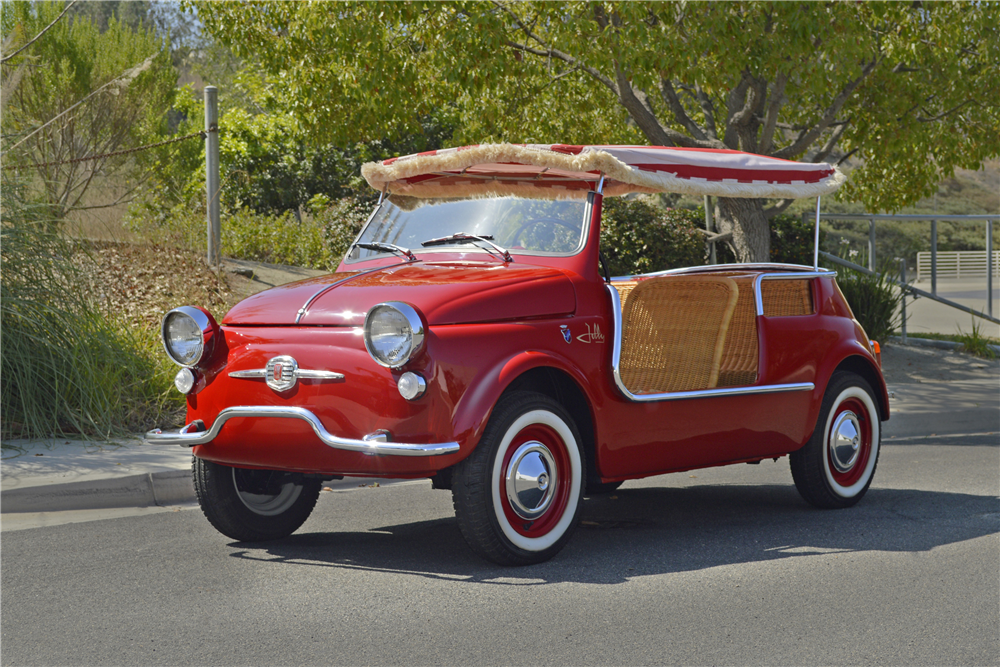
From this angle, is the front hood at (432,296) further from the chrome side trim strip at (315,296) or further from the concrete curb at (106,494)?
the concrete curb at (106,494)

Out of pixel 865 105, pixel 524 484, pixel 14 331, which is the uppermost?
pixel 865 105

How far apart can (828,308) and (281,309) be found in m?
3.49

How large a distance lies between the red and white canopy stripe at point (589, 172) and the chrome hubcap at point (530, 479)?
152cm

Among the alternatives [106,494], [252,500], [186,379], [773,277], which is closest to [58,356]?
[106,494]

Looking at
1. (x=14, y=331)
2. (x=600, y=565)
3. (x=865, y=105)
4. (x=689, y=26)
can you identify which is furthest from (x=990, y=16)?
(x=14, y=331)

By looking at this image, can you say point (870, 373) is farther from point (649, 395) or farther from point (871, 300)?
point (871, 300)

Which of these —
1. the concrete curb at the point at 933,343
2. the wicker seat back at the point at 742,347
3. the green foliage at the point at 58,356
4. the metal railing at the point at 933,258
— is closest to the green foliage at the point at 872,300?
the metal railing at the point at 933,258

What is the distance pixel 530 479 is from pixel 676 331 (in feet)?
5.43

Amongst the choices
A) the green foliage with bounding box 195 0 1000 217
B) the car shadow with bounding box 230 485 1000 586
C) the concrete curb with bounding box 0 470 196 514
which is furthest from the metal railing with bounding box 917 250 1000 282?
the concrete curb with bounding box 0 470 196 514

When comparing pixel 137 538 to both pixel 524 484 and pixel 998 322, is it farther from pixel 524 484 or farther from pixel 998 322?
pixel 998 322

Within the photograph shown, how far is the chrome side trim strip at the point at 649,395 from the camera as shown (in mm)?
5391

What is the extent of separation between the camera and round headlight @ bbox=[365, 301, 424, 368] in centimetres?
459

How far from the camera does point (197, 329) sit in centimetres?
516

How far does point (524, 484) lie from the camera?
494 centimetres
